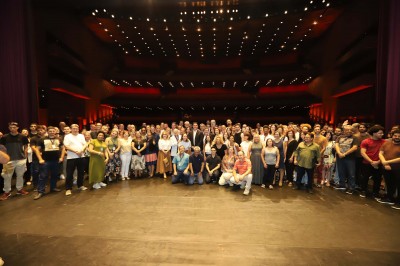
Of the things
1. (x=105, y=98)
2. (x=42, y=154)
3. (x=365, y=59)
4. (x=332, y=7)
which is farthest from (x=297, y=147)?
(x=105, y=98)

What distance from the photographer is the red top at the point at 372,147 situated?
469 cm

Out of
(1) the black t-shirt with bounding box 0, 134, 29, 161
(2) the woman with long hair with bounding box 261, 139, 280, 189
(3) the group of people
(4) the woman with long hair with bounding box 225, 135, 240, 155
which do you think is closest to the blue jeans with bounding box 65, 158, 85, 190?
(3) the group of people

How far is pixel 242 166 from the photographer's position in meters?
5.34

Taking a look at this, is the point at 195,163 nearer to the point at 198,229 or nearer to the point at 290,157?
the point at 290,157

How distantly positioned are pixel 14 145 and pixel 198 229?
15.2 ft

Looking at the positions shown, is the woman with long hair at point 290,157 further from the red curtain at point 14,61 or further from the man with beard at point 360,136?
the red curtain at point 14,61

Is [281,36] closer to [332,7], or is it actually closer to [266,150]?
[332,7]

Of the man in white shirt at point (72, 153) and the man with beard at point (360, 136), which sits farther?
the man with beard at point (360, 136)

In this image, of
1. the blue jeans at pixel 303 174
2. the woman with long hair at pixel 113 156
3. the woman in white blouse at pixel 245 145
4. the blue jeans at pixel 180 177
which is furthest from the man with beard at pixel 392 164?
the woman with long hair at pixel 113 156

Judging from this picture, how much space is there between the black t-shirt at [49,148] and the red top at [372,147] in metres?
6.99

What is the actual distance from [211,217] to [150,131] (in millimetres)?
4153

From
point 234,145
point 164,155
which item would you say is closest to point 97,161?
point 164,155

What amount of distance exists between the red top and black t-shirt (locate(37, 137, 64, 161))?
699cm

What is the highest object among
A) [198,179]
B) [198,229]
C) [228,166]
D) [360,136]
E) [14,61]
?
[14,61]
